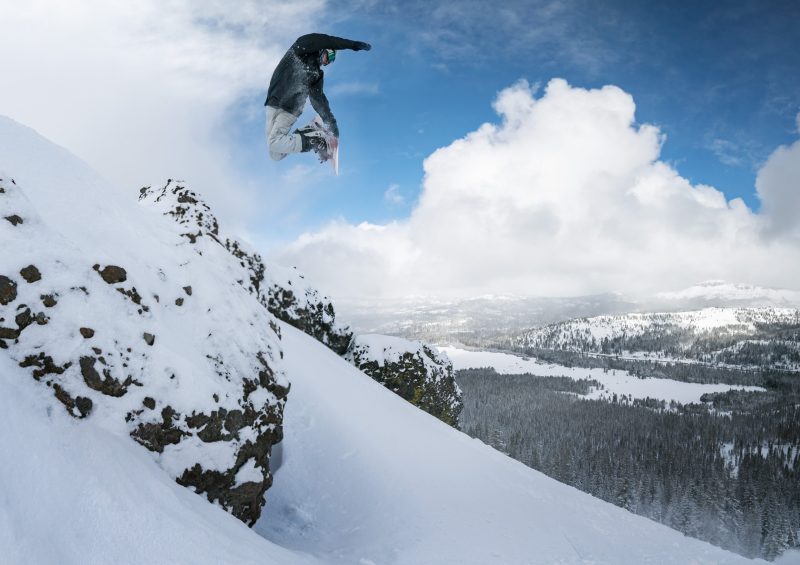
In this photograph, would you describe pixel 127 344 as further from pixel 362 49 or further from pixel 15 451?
pixel 362 49

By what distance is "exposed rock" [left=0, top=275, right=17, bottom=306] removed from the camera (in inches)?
162

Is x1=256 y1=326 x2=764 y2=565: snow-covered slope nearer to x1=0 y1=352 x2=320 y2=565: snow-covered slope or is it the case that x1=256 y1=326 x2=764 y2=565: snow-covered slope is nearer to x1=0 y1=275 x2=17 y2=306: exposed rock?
x1=0 y1=352 x2=320 y2=565: snow-covered slope

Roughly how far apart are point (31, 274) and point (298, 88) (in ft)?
16.3

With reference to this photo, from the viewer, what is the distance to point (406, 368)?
2169 centimetres

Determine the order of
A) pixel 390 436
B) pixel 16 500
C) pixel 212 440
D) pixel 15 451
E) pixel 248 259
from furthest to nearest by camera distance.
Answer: pixel 248 259 → pixel 390 436 → pixel 212 440 → pixel 15 451 → pixel 16 500

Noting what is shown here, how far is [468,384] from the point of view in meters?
188

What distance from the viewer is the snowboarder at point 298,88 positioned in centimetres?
713

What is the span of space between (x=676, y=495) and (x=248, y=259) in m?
94.9

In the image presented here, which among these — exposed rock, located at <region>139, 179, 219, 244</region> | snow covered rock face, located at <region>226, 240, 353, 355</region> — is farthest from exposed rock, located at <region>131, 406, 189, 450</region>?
snow covered rock face, located at <region>226, 240, 353, 355</region>

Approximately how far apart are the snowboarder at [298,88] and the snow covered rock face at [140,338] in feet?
9.04

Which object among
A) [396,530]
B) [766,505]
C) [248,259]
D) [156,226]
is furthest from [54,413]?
[766,505]

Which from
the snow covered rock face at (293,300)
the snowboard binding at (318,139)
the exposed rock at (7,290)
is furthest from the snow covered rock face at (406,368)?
the exposed rock at (7,290)

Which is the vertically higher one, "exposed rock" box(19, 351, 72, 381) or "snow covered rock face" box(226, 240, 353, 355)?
"snow covered rock face" box(226, 240, 353, 355)

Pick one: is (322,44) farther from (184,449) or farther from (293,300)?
(293,300)
